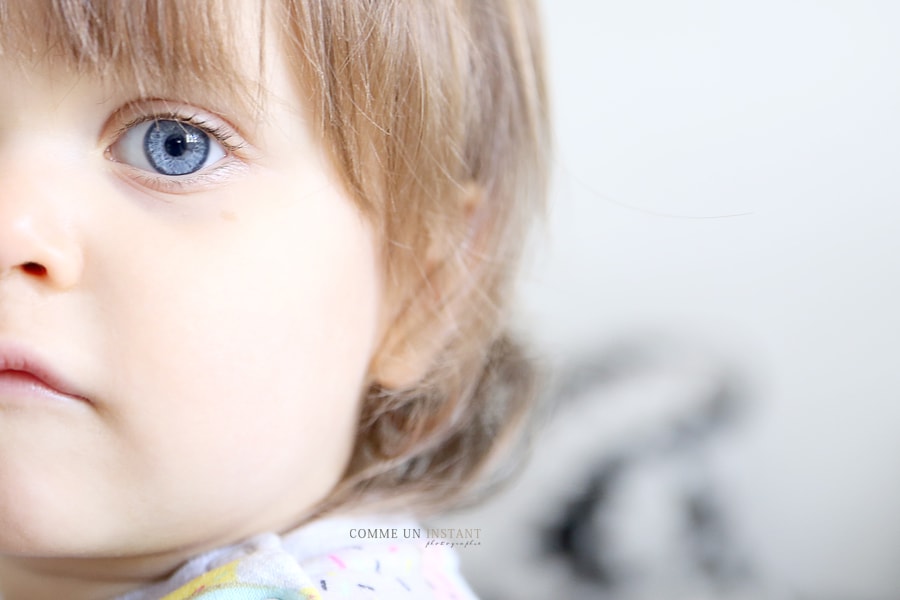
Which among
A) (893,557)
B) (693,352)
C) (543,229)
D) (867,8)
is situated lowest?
(893,557)

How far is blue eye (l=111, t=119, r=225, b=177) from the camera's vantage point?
57 centimetres

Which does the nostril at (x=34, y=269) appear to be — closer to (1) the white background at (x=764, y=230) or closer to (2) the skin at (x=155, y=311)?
(2) the skin at (x=155, y=311)

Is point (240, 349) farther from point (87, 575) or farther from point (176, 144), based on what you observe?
point (87, 575)

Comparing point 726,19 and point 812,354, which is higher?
point 726,19

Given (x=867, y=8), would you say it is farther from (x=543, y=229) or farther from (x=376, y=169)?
(x=376, y=169)

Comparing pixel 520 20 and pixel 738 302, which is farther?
pixel 738 302

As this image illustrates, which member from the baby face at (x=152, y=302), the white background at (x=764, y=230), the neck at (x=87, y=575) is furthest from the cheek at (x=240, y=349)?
the white background at (x=764, y=230)

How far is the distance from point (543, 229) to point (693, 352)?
0.21 metres

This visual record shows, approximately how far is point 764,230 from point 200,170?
568 mm

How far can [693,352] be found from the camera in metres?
0.97

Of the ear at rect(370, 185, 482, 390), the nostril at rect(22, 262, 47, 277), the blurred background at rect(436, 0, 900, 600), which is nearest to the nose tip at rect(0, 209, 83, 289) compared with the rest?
the nostril at rect(22, 262, 47, 277)

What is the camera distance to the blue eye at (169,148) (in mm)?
571

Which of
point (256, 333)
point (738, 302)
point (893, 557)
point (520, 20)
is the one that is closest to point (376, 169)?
point (256, 333)

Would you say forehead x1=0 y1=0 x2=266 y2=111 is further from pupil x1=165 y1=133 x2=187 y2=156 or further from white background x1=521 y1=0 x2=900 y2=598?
white background x1=521 y1=0 x2=900 y2=598
